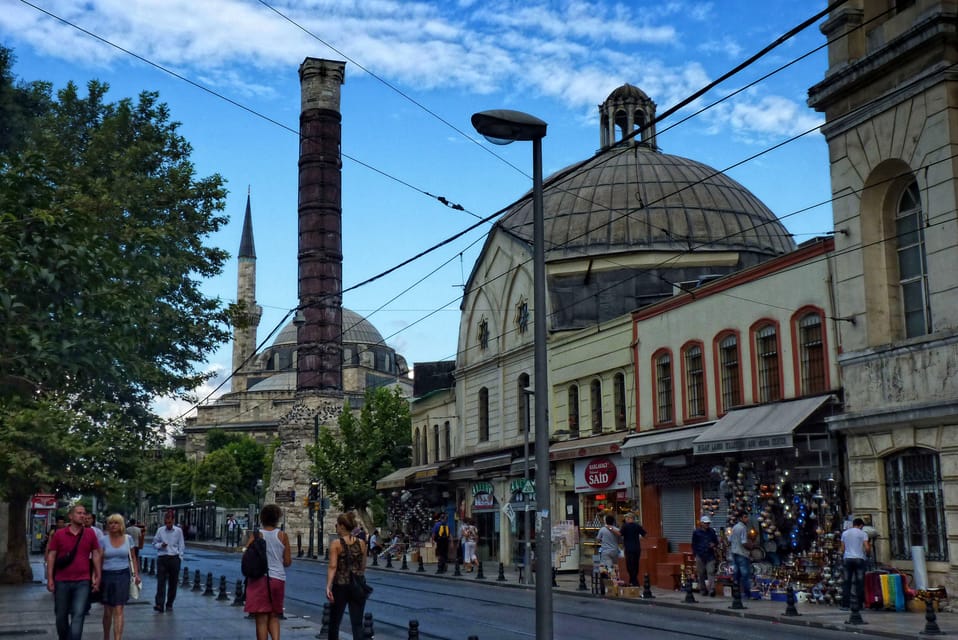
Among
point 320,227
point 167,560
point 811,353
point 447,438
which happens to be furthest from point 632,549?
point 320,227

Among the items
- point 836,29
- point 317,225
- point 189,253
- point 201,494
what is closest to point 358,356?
point 201,494

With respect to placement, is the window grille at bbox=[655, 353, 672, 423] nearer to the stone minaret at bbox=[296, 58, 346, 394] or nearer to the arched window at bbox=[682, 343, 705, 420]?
the arched window at bbox=[682, 343, 705, 420]

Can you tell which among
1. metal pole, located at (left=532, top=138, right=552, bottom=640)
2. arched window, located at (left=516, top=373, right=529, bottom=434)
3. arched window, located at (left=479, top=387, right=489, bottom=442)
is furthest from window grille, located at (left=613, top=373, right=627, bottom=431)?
metal pole, located at (left=532, top=138, right=552, bottom=640)

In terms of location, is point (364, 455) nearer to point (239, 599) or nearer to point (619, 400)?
point (619, 400)

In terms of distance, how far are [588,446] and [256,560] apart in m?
20.1

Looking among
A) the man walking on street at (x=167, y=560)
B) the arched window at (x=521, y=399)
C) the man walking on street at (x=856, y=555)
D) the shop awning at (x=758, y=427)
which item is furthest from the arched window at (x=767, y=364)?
the man walking on street at (x=167, y=560)

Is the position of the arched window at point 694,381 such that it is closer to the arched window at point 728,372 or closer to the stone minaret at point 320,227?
the arched window at point 728,372

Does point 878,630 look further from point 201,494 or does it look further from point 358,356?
point 358,356

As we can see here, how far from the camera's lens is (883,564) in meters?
18.8

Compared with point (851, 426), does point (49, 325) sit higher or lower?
higher

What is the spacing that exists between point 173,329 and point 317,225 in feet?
118

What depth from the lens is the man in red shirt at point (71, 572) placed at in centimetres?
1087

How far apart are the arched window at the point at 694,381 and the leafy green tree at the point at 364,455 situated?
2652 centimetres

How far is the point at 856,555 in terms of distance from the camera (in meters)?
17.2
